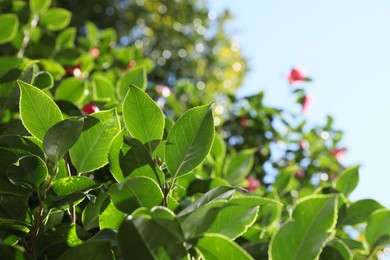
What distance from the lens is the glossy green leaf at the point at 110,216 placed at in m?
0.73

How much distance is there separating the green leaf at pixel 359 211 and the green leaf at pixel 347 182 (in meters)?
0.10

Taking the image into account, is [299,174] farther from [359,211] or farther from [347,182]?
[359,211]

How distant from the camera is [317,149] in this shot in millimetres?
3045

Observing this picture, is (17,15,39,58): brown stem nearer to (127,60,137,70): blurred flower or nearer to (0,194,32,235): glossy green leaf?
(127,60,137,70): blurred flower

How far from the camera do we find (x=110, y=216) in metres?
0.74

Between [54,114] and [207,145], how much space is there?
0.75 feet

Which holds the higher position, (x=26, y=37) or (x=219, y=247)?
(x=219, y=247)

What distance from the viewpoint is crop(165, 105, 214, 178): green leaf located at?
2.50 ft

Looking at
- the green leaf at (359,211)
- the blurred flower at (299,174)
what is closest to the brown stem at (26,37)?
the green leaf at (359,211)

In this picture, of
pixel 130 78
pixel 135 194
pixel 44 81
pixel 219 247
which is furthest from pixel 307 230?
pixel 130 78

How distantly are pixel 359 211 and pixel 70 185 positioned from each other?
0.63 metres

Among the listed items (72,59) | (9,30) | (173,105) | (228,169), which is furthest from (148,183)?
(173,105)

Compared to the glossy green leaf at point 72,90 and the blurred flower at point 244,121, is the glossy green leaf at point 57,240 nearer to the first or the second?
the glossy green leaf at point 72,90

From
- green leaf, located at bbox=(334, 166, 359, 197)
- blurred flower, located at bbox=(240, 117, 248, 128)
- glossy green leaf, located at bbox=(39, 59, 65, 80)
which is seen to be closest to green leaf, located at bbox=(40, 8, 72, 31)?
glossy green leaf, located at bbox=(39, 59, 65, 80)
